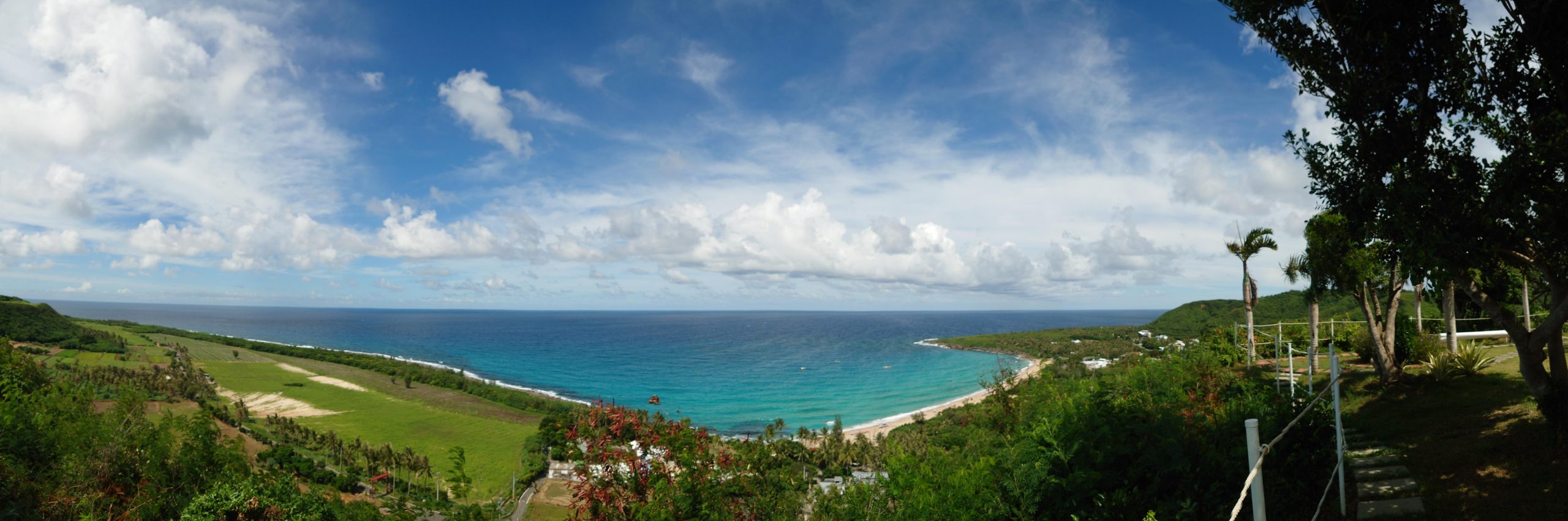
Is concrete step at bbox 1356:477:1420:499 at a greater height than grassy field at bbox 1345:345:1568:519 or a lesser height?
lesser

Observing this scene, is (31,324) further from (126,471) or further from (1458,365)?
Result: (1458,365)

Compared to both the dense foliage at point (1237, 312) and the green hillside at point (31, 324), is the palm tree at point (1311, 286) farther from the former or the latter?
the green hillside at point (31, 324)

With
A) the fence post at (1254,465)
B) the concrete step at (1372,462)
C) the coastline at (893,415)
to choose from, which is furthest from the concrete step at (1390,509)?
the coastline at (893,415)

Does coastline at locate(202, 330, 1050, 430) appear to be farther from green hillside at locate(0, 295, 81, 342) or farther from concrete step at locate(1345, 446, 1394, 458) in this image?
green hillside at locate(0, 295, 81, 342)

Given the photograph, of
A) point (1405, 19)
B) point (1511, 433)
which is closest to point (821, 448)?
point (1511, 433)

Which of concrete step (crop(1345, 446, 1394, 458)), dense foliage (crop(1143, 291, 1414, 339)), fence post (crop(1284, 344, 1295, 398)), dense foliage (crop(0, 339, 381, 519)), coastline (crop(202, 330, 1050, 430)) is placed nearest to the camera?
dense foliage (crop(0, 339, 381, 519))

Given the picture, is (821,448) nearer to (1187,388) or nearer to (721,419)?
(721,419)

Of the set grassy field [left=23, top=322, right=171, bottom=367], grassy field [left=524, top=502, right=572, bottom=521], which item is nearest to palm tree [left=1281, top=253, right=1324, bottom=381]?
grassy field [left=524, top=502, right=572, bottom=521]

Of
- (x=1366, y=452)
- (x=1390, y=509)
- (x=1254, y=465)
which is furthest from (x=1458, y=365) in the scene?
(x=1254, y=465)
